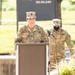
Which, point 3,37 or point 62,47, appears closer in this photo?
point 62,47

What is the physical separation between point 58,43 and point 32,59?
235cm

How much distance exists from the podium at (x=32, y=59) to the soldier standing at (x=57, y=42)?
7.00ft

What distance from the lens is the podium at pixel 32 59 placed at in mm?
5859

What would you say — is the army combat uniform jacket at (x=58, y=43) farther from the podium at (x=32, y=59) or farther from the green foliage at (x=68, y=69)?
the podium at (x=32, y=59)

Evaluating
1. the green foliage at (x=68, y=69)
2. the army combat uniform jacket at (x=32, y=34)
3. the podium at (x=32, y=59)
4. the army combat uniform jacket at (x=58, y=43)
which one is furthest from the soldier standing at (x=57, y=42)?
the podium at (x=32, y=59)

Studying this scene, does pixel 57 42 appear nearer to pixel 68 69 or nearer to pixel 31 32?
pixel 31 32

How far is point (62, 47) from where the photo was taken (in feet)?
27.0

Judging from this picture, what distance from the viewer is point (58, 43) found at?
8172mm

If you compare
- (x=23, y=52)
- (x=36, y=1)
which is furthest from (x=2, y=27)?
(x=23, y=52)

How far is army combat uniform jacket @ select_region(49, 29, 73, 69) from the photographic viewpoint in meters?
8.11

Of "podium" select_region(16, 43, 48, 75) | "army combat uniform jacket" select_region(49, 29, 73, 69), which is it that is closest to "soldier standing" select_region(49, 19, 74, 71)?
"army combat uniform jacket" select_region(49, 29, 73, 69)

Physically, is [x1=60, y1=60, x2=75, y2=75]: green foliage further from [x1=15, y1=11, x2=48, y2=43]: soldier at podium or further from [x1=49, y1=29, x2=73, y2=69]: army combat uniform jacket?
[x1=49, y1=29, x2=73, y2=69]: army combat uniform jacket

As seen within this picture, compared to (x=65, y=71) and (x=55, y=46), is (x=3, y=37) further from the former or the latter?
(x=65, y=71)

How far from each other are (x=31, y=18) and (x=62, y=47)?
4.00 ft
